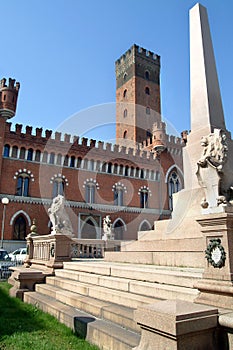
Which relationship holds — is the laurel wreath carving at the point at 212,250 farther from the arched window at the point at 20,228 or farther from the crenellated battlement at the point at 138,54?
the crenellated battlement at the point at 138,54

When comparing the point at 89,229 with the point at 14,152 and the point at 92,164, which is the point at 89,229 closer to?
the point at 92,164

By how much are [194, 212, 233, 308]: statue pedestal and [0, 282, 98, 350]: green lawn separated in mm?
1871

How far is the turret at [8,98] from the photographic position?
91.2 ft

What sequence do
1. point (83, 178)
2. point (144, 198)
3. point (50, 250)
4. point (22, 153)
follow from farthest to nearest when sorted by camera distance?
1. point (144, 198)
2. point (83, 178)
3. point (22, 153)
4. point (50, 250)

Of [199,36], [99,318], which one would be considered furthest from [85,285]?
[199,36]

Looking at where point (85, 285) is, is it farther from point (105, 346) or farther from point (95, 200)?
point (95, 200)

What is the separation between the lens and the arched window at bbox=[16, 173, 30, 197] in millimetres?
27388

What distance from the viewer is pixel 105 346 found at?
420cm

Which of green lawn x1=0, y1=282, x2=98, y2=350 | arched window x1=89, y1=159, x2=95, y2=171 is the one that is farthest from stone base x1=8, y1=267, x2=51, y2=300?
arched window x1=89, y1=159, x2=95, y2=171

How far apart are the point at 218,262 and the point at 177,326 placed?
117 cm

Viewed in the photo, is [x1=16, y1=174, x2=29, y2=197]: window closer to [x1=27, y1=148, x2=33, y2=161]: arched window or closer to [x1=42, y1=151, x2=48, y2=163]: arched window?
[x1=27, y1=148, x2=33, y2=161]: arched window

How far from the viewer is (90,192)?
3102 cm

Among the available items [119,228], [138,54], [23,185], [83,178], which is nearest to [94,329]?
[23,185]

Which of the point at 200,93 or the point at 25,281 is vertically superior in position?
the point at 200,93
